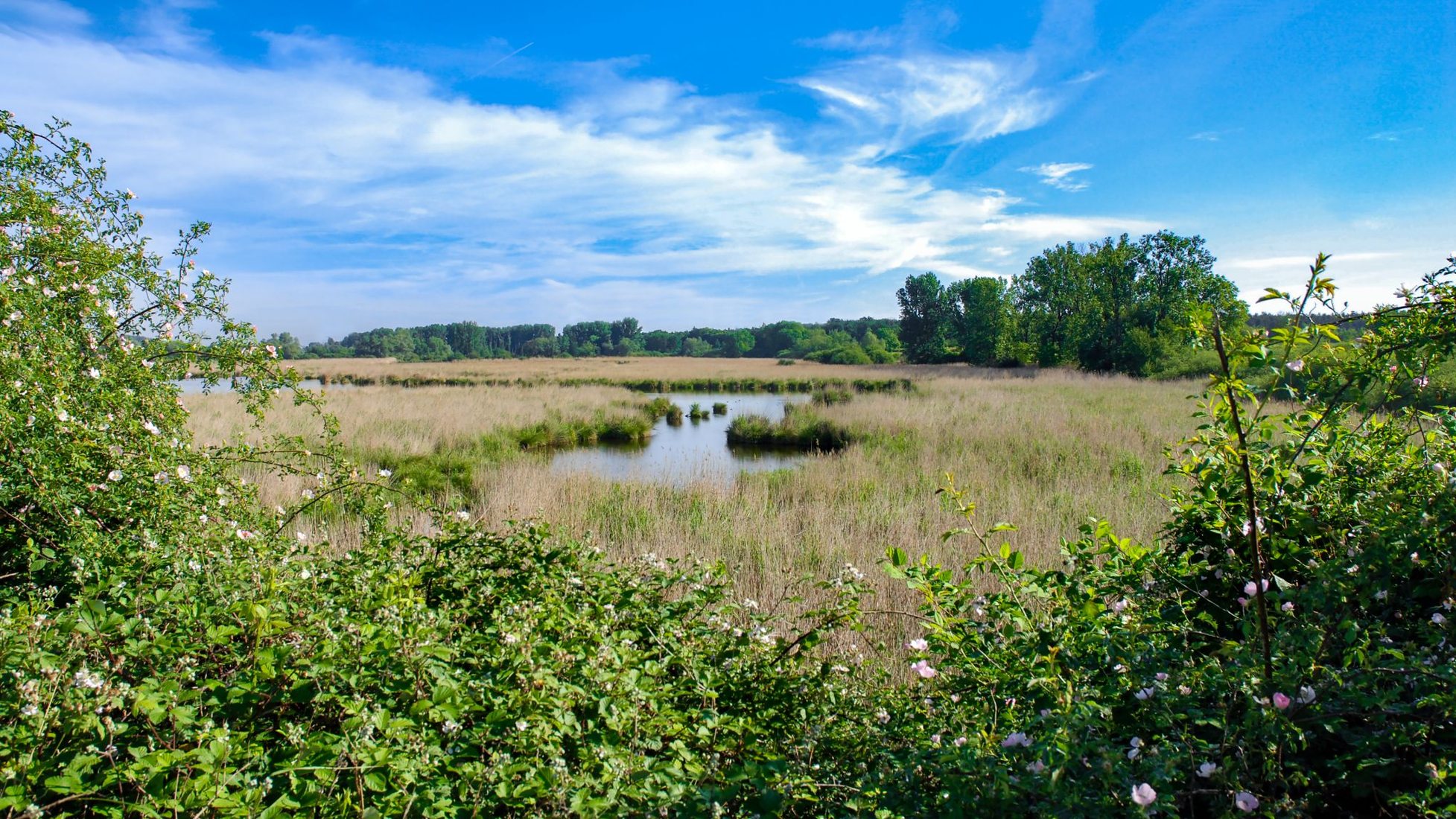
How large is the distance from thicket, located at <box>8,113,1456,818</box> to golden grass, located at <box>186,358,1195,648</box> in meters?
0.64

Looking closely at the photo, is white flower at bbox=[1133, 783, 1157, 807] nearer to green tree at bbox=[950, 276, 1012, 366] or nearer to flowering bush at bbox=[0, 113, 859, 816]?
flowering bush at bbox=[0, 113, 859, 816]

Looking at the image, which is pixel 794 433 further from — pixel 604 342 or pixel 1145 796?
pixel 604 342

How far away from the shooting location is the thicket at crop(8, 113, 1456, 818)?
1396 mm

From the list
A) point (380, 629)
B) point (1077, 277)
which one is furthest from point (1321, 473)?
point (1077, 277)

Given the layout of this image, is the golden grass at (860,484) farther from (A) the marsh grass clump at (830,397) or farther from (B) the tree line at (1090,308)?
(B) the tree line at (1090,308)

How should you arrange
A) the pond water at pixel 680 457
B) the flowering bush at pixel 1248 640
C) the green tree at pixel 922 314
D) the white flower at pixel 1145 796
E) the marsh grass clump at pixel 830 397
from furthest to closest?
the green tree at pixel 922 314 < the marsh grass clump at pixel 830 397 < the pond water at pixel 680 457 < the flowering bush at pixel 1248 640 < the white flower at pixel 1145 796

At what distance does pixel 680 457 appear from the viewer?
13.7 meters

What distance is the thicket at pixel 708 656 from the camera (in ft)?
4.58

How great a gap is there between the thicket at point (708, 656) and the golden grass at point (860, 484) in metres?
0.64

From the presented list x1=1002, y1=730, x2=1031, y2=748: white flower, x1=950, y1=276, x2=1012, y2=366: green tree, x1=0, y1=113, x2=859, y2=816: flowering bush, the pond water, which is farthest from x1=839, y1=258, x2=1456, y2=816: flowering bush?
x1=950, y1=276, x2=1012, y2=366: green tree

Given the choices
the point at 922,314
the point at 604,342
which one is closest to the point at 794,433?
the point at 922,314

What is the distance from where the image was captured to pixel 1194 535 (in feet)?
8.02

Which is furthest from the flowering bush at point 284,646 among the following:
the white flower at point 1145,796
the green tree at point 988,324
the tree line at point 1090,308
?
the green tree at point 988,324

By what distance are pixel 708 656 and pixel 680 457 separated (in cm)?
1141
